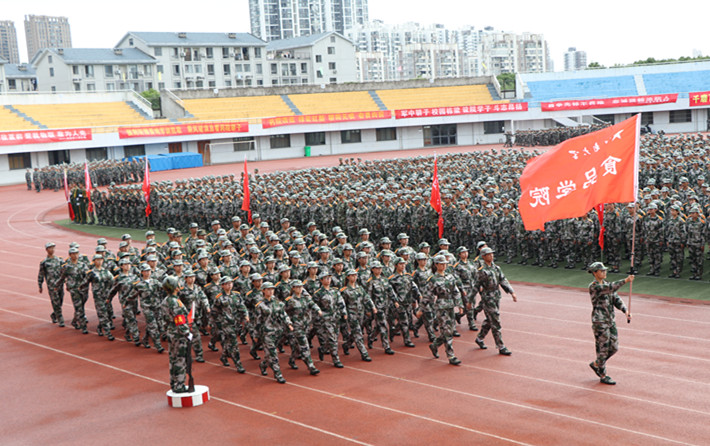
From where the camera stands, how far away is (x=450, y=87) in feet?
188

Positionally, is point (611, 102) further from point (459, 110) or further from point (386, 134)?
point (386, 134)

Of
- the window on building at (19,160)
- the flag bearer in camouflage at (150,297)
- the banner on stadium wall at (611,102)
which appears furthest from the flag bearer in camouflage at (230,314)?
the banner on stadium wall at (611,102)

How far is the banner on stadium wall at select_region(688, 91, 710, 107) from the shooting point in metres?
47.8

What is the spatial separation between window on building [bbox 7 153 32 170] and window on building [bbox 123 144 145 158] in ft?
18.0

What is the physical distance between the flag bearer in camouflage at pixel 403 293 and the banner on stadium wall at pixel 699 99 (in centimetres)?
4339

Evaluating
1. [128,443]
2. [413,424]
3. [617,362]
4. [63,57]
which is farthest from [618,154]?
[63,57]

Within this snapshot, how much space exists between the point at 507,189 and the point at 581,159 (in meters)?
11.4

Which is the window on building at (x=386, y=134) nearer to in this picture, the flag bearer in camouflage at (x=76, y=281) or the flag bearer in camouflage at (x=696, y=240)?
the flag bearer in camouflage at (x=696, y=240)

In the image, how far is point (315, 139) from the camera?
51.7 metres

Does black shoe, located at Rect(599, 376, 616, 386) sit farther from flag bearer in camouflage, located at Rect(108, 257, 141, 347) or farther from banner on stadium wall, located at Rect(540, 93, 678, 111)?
banner on stadium wall, located at Rect(540, 93, 678, 111)

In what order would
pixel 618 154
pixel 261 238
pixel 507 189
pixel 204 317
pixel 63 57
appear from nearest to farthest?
pixel 618 154, pixel 204 317, pixel 261 238, pixel 507 189, pixel 63 57

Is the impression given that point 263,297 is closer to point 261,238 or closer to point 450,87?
point 261,238

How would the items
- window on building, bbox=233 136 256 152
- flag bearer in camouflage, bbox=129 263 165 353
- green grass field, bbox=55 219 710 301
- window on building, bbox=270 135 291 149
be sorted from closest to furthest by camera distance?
flag bearer in camouflage, bbox=129 263 165 353
green grass field, bbox=55 219 710 301
window on building, bbox=233 136 256 152
window on building, bbox=270 135 291 149

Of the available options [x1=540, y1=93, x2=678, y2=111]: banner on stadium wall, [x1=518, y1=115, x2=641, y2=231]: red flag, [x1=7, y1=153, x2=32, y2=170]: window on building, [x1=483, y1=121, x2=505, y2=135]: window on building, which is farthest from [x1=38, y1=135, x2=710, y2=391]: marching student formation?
[x1=483, y1=121, x2=505, y2=135]: window on building
